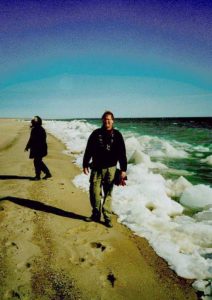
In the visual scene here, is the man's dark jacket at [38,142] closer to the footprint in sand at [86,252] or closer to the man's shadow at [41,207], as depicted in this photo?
the man's shadow at [41,207]

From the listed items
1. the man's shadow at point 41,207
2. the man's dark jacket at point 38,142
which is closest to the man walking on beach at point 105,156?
the man's shadow at point 41,207

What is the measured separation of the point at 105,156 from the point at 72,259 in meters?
1.73

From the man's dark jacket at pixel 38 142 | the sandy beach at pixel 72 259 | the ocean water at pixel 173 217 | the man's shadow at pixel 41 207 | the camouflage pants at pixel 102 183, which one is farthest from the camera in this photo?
the man's dark jacket at pixel 38 142

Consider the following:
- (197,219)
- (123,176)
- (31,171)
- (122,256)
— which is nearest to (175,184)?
(197,219)

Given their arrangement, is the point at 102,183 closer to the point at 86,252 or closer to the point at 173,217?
the point at 86,252

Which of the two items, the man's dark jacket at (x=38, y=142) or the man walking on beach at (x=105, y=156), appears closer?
the man walking on beach at (x=105, y=156)

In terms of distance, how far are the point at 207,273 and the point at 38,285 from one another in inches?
81.3

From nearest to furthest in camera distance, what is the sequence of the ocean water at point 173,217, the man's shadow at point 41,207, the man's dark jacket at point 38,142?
the ocean water at point 173,217
the man's shadow at point 41,207
the man's dark jacket at point 38,142

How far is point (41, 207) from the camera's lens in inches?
230

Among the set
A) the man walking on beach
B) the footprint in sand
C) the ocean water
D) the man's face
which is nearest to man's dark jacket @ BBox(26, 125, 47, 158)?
the ocean water

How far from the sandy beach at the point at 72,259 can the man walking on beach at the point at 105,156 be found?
0.53 meters

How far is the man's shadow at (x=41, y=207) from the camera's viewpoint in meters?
5.46

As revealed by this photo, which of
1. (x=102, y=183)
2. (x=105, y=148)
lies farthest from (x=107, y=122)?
(x=102, y=183)

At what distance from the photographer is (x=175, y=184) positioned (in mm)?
7734
